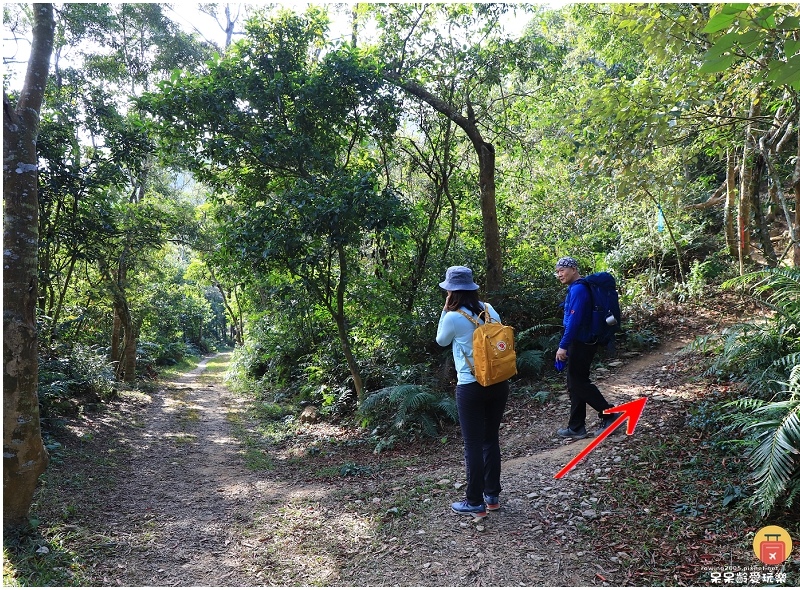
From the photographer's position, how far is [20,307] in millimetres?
4438

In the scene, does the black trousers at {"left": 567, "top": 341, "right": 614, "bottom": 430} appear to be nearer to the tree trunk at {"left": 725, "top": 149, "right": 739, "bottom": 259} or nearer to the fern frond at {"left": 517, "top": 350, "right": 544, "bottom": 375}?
the fern frond at {"left": 517, "top": 350, "right": 544, "bottom": 375}

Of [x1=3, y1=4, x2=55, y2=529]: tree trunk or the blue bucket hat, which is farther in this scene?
[x1=3, y1=4, x2=55, y2=529]: tree trunk

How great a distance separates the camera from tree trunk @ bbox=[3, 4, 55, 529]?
4.36 meters

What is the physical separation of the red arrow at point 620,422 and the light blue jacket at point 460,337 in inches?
73.3

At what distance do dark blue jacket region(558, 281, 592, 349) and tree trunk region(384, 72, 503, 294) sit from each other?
4655 millimetres

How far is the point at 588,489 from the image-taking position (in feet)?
15.4

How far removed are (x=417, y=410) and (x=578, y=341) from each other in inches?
126

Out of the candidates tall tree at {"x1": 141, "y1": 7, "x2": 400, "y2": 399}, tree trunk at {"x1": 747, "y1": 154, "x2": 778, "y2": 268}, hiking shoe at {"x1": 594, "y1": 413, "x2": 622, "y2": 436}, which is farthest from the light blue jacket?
tree trunk at {"x1": 747, "y1": 154, "x2": 778, "y2": 268}

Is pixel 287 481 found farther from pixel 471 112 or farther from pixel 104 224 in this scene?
pixel 471 112

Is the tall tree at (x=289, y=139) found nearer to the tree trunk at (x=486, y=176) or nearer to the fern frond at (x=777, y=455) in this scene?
the tree trunk at (x=486, y=176)

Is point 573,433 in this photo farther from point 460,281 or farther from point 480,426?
point 460,281

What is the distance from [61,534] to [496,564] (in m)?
4.08

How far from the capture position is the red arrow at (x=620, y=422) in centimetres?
528

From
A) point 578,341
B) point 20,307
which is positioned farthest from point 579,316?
point 20,307
